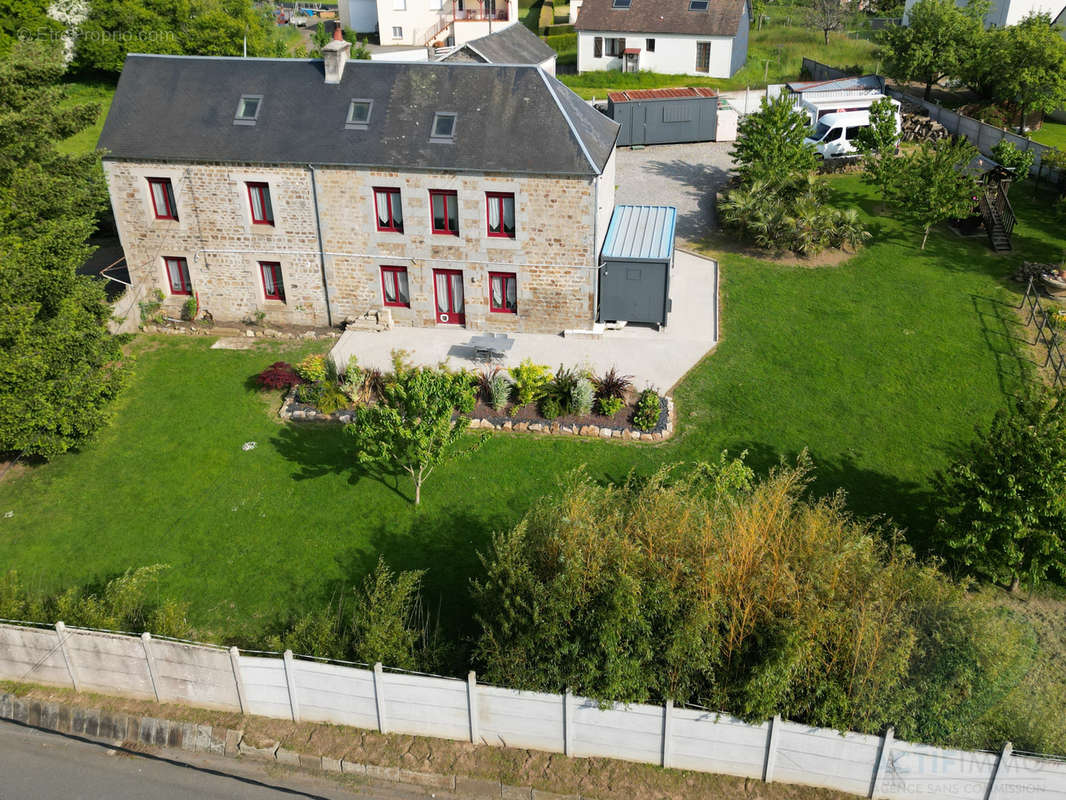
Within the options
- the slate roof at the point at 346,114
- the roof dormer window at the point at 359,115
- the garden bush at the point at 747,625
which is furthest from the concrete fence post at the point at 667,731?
the roof dormer window at the point at 359,115

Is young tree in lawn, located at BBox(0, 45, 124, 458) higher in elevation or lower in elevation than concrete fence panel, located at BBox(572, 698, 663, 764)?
higher

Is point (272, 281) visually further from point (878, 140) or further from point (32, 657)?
point (878, 140)

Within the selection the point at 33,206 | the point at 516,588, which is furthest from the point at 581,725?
the point at 33,206

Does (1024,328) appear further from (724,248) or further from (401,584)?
(401,584)

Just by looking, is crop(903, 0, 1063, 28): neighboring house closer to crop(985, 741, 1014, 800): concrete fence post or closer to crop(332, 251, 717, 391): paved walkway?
crop(332, 251, 717, 391): paved walkway

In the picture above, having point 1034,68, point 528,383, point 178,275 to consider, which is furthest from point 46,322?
point 1034,68

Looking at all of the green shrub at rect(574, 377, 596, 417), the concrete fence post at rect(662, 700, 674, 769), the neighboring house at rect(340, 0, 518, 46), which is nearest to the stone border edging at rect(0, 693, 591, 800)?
the concrete fence post at rect(662, 700, 674, 769)
